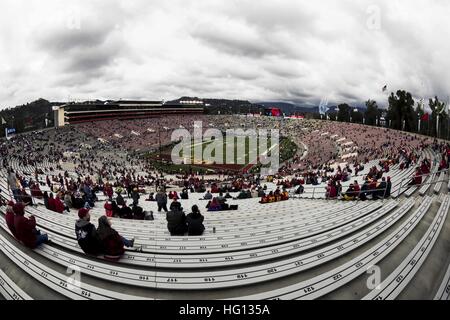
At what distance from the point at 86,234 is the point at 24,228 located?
1563 mm

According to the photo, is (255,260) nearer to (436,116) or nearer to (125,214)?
(125,214)

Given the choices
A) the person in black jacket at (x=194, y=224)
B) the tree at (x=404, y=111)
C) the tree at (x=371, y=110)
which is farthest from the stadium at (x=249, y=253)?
the tree at (x=371, y=110)

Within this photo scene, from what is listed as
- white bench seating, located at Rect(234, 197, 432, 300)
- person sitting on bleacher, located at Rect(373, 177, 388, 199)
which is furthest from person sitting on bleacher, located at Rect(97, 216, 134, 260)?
person sitting on bleacher, located at Rect(373, 177, 388, 199)

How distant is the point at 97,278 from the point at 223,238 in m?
3.10

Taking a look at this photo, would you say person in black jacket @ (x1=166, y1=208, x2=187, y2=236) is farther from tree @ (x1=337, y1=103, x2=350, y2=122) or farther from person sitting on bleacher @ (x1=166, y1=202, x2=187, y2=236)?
tree @ (x1=337, y1=103, x2=350, y2=122)

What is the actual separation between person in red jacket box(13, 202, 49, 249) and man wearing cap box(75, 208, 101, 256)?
126 centimetres

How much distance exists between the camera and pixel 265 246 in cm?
641

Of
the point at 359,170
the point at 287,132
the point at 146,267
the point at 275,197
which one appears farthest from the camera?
the point at 287,132

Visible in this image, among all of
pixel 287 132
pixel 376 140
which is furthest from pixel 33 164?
pixel 287 132

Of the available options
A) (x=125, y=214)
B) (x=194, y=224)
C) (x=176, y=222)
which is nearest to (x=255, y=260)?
(x=194, y=224)

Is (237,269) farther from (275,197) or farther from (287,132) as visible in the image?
(287,132)

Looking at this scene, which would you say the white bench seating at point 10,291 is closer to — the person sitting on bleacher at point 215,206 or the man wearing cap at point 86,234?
the man wearing cap at point 86,234

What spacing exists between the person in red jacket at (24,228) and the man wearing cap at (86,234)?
1258 millimetres

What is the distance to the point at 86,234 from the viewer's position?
530cm
